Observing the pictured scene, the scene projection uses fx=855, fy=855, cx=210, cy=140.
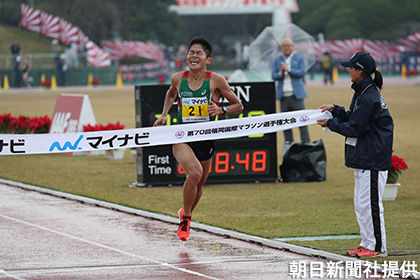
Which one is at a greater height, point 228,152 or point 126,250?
point 228,152


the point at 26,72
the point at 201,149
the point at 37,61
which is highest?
the point at 37,61

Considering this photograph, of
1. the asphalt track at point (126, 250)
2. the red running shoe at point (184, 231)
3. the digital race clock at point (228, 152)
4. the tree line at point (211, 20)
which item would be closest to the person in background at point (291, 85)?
the digital race clock at point (228, 152)

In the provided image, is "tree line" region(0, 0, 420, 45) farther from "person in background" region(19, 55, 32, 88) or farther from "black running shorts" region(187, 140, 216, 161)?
"black running shorts" region(187, 140, 216, 161)

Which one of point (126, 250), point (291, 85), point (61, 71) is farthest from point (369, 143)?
point (61, 71)

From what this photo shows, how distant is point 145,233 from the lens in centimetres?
957

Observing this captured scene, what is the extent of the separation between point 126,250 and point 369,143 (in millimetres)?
2657

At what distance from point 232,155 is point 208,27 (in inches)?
3789

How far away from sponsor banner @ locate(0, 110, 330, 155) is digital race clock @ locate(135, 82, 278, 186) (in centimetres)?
401

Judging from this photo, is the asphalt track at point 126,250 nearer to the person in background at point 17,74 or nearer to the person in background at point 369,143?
the person in background at point 369,143

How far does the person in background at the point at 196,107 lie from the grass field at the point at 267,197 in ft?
3.73

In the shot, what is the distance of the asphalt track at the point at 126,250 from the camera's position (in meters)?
7.60

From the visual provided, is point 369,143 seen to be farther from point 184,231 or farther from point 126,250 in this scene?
point 126,250

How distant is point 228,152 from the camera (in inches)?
530

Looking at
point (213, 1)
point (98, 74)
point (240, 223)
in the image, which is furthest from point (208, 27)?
point (240, 223)
